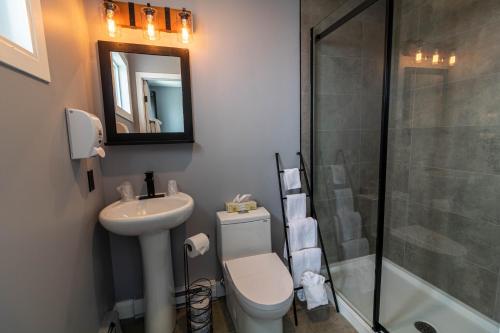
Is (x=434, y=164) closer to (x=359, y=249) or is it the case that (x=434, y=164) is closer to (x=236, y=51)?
(x=359, y=249)

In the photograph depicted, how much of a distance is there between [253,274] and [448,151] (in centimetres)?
159

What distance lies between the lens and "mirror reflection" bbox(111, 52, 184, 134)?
1632 millimetres

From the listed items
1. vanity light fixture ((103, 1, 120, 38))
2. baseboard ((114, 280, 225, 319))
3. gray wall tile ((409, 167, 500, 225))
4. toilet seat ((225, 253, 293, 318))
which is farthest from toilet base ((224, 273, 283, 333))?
vanity light fixture ((103, 1, 120, 38))

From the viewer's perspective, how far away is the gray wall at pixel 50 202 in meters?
0.73

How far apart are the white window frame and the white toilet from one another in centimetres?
127

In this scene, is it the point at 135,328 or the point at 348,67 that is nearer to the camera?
the point at 135,328

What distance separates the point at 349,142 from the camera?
1966mm

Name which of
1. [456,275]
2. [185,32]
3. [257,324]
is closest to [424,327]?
[456,275]

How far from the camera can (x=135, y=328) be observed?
171cm

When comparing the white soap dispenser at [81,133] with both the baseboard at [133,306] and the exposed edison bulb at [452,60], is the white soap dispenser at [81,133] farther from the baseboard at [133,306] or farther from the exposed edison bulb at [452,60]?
the exposed edison bulb at [452,60]

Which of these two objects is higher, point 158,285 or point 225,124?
point 225,124

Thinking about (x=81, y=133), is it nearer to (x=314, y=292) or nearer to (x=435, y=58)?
(x=314, y=292)

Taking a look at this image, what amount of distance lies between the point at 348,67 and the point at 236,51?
0.90 meters

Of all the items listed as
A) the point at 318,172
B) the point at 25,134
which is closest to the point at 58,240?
the point at 25,134
